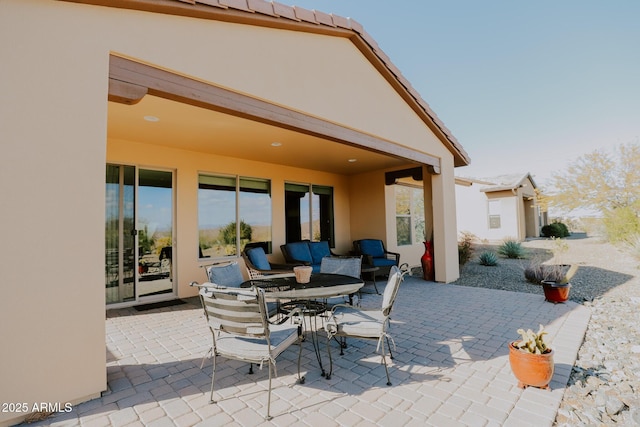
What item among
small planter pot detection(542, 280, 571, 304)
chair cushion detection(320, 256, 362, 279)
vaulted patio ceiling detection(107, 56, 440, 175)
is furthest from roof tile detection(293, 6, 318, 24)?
small planter pot detection(542, 280, 571, 304)

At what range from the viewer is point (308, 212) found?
8484 millimetres

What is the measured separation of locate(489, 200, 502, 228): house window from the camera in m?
16.8

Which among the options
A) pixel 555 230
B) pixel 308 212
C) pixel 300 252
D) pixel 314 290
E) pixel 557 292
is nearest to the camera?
pixel 314 290

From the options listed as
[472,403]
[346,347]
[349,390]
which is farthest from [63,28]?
[472,403]

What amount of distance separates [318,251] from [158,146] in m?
4.24

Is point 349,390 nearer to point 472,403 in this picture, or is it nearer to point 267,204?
point 472,403

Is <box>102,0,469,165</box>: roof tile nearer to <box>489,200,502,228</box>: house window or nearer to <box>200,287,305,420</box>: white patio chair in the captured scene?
<box>200,287,305,420</box>: white patio chair

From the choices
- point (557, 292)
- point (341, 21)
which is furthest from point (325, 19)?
point (557, 292)

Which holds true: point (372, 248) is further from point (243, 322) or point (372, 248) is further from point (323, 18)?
point (243, 322)

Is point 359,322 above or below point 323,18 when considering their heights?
below

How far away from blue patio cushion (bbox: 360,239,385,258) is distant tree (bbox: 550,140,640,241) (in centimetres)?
1125

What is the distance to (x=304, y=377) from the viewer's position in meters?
2.67

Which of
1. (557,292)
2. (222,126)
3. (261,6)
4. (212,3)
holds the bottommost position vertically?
(557,292)

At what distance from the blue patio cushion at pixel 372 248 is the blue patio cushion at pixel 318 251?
110 centimetres
